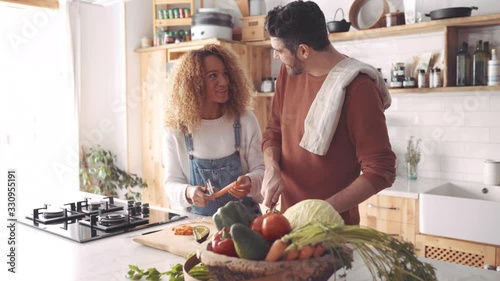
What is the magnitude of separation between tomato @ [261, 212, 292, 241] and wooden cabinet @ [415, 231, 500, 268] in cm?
194

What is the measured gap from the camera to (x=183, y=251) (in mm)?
1553

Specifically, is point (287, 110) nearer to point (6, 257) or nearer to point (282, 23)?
point (282, 23)

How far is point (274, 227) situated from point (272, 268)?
0.10 metres

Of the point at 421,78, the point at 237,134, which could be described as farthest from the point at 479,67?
the point at 237,134

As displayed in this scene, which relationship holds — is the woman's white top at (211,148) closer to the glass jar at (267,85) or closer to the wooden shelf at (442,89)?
the wooden shelf at (442,89)

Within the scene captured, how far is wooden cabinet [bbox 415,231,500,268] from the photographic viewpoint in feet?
8.92

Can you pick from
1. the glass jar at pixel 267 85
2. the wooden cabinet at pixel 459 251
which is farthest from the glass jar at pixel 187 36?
the wooden cabinet at pixel 459 251

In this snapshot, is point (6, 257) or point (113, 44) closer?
point (6, 257)

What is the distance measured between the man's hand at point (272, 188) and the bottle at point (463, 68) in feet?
6.35

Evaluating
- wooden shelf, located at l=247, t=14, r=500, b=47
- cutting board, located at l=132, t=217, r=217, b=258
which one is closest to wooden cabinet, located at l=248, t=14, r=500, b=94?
wooden shelf, located at l=247, t=14, r=500, b=47

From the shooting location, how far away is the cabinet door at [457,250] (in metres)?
2.73

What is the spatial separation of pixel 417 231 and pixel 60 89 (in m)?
3.04

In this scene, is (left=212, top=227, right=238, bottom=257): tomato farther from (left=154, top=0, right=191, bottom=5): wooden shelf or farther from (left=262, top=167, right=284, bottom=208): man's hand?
(left=154, top=0, right=191, bottom=5): wooden shelf

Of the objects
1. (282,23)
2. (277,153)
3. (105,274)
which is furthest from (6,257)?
(282,23)
